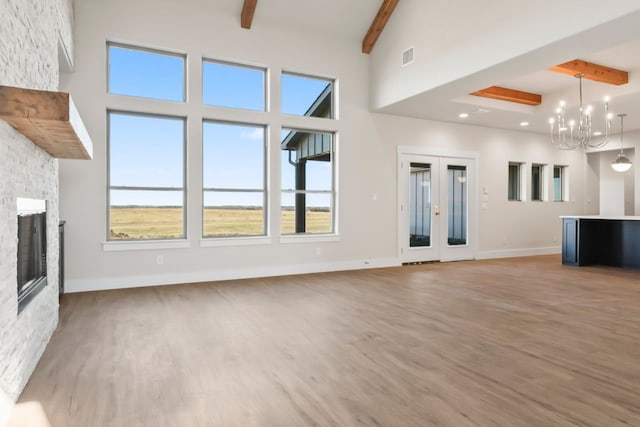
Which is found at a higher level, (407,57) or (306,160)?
(407,57)

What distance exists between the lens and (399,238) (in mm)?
7465

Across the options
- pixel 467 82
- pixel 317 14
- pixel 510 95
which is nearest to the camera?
pixel 467 82

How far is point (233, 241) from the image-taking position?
6.06 meters

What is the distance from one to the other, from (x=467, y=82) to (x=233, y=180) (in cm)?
368

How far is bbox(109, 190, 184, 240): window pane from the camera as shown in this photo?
18.0 ft

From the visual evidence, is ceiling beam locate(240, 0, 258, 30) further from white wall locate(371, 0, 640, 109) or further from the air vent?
the air vent

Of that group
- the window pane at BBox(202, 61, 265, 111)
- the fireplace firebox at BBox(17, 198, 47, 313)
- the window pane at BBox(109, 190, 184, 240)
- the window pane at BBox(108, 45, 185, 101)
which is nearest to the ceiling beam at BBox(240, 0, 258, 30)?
the window pane at BBox(202, 61, 265, 111)

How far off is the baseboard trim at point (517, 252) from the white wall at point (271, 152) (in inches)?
2.1

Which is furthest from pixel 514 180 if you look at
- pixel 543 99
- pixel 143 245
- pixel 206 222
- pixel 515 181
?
pixel 143 245

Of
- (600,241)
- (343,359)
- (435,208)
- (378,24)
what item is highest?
(378,24)

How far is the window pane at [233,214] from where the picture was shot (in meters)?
6.03

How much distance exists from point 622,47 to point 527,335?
4347 mm

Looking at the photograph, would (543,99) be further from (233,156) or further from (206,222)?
(206,222)

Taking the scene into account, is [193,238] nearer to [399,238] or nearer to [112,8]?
[112,8]
